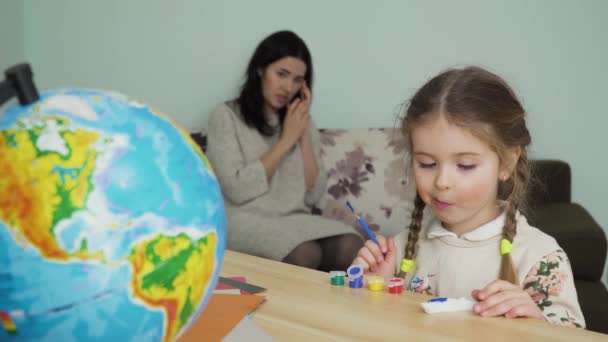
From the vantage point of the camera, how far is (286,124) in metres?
2.62

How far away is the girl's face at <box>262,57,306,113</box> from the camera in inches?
102

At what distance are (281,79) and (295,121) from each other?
0.66ft

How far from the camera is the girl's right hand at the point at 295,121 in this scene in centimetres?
257

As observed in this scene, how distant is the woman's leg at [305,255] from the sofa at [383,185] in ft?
1.06

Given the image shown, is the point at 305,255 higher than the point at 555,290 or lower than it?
lower

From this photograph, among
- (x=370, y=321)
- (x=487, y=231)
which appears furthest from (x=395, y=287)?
(x=487, y=231)

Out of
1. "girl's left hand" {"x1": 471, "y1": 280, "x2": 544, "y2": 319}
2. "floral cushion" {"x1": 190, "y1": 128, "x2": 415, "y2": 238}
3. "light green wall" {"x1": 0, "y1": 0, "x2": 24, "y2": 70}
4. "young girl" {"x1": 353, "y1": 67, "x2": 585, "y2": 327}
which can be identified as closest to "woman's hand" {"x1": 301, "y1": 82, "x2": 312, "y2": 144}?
"floral cushion" {"x1": 190, "y1": 128, "x2": 415, "y2": 238}

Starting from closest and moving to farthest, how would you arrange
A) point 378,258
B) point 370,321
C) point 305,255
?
1. point 370,321
2. point 378,258
3. point 305,255

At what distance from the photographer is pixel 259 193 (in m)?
2.49

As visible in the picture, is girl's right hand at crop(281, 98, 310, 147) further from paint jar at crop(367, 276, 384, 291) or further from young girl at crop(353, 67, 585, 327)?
paint jar at crop(367, 276, 384, 291)

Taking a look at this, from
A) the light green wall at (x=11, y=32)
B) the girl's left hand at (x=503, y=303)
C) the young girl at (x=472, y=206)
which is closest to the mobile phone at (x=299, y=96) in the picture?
the young girl at (x=472, y=206)

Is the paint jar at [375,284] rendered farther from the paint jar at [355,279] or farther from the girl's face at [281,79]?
the girl's face at [281,79]

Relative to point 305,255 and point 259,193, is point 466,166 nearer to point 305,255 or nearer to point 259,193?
point 305,255

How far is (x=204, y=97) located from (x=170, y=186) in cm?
277
